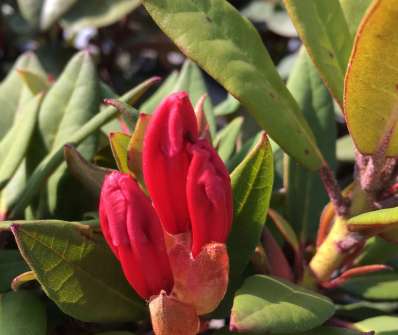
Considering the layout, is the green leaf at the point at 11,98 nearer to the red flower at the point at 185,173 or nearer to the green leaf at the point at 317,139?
the green leaf at the point at 317,139

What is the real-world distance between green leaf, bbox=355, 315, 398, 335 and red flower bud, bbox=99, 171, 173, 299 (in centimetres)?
30

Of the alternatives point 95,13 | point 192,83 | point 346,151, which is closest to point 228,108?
point 192,83

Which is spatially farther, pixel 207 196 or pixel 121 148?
pixel 121 148

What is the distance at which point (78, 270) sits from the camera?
2.39 feet

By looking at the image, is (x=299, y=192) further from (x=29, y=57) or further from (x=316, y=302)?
(x=29, y=57)

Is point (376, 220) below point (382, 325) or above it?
above

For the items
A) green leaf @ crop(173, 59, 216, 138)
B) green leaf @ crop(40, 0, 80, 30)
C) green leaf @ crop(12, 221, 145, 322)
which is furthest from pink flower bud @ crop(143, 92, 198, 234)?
green leaf @ crop(40, 0, 80, 30)

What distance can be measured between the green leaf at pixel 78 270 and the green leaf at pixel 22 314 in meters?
0.06

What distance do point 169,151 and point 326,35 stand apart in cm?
30

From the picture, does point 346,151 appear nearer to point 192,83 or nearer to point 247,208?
point 192,83

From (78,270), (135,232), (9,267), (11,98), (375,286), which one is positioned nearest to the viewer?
(135,232)

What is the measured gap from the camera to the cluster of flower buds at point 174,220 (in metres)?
0.62

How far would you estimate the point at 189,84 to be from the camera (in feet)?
3.88

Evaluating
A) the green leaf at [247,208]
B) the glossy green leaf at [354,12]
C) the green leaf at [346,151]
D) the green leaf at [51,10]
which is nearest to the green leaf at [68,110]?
the green leaf at [247,208]
